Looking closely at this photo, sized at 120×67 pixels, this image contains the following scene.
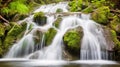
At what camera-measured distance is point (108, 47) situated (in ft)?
39.8

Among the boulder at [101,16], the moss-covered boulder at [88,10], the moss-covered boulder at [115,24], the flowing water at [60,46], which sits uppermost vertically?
the moss-covered boulder at [88,10]

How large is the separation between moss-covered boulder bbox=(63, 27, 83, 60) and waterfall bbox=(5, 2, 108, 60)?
163 mm

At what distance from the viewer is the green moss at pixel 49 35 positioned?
1261 centimetres

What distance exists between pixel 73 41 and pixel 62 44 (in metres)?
0.57

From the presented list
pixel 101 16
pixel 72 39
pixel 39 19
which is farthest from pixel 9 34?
pixel 101 16

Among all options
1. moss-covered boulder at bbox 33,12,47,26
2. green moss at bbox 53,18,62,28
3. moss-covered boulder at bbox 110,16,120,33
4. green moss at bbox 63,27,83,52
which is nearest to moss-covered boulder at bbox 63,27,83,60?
green moss at bbox 63,27,83,52

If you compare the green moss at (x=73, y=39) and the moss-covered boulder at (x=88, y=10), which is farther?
the moss-covered boulder at (x=88, y=10)

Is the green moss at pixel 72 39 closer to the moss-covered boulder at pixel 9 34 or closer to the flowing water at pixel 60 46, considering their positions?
the flowing water at pixel 60 46

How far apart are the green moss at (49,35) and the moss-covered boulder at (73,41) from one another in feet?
2.26

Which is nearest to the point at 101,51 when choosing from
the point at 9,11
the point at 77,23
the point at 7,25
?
the point at 77,23

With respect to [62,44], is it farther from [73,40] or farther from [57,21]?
[57,21]

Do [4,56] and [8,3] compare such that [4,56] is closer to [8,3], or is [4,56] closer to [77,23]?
[77,23]

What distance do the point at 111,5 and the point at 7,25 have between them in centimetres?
590

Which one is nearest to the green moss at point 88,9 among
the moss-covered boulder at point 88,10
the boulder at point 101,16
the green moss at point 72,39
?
the moss-covered boulder at point 88,10
